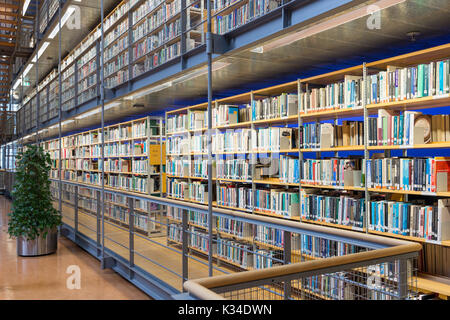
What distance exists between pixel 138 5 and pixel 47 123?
552 centimetres

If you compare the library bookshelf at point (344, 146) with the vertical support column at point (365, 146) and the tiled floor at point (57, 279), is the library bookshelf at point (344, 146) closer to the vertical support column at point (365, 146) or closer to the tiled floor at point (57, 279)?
the vertical support column at point (365, 146)

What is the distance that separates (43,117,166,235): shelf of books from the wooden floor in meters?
0.58

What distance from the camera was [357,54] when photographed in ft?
11.0

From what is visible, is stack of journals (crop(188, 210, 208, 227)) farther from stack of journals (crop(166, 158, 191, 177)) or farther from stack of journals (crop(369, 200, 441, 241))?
stack of journals (crop(369, 200, 441, 241))

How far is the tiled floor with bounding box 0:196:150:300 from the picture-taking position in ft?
12.2

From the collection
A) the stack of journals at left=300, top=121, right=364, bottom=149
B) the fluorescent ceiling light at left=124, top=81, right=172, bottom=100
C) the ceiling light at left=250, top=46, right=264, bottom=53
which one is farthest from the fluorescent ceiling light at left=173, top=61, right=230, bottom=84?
the stack of journals at left=300, top=121, right=364, bottom=149

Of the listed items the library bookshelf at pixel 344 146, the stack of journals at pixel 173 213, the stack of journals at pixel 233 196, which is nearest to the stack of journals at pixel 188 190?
the library bookshelf at pixel 344 146

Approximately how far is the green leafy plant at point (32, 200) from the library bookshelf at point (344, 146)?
2170 millimetres

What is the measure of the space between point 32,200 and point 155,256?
183 centimetres

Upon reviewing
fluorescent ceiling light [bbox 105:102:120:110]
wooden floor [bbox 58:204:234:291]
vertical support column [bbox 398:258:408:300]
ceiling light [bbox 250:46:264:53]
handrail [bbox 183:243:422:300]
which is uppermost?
ceiling light [bbox 250:46:264:53]

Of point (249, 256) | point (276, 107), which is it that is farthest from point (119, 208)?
point (276, 107)

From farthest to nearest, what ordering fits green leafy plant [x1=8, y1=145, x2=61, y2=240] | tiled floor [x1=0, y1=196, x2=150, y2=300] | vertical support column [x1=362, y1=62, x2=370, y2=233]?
green leafy plant [x1=8, y1=145, x2=61, y2=240], tiled floor [x1=0, y1=196, x2=150, y2=300], vertical support column [x1=362, y1=62, x2=370, y2=233]

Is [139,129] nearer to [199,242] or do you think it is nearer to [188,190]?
[188,190]

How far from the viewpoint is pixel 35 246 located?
519cm
